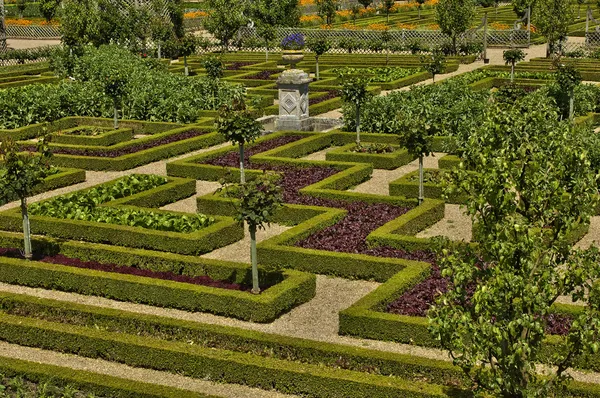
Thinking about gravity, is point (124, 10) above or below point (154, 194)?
above

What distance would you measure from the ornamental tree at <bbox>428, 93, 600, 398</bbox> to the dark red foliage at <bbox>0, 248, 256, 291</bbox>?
8071mm

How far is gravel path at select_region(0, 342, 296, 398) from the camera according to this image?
15.4m

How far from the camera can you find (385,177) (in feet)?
91.9

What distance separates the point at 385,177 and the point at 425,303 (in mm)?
10122

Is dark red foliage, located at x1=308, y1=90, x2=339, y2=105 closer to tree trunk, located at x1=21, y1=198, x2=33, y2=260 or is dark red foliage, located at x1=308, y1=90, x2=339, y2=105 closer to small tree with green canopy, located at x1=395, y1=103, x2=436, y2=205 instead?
small tree with green canopy, located at x1=395, y1=103, x2=436, y2=205

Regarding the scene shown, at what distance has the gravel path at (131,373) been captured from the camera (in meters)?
15.4

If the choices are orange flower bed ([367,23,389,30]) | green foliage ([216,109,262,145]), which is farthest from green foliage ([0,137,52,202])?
orange flower bed ([367,23,389,30])

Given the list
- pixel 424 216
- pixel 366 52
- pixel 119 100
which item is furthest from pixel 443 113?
pixel 366 52

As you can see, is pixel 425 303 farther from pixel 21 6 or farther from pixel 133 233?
pixel 21 6

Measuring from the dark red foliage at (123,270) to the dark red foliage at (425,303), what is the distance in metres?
2.78

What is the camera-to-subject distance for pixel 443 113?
31828 millimetres

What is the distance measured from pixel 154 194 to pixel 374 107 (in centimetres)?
1052

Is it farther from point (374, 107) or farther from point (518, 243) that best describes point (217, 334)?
point (374, 107)

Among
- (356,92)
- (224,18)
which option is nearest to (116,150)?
(356,92)
